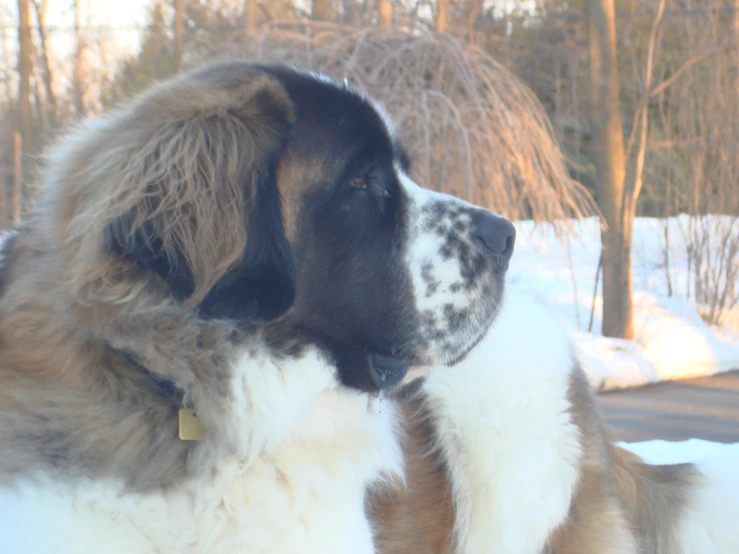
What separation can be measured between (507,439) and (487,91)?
411cm

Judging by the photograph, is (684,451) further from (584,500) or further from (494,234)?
(494,234)

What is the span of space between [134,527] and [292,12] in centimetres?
840

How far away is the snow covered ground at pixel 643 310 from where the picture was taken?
639 cm

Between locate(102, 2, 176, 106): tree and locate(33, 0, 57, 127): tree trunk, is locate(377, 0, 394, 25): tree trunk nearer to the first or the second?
locate(102, 2, 176, 106): tree

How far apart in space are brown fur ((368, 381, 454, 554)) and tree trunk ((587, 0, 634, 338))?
530cm

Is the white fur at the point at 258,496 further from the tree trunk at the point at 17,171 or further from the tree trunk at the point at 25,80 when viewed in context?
the tree trunk at the point at 17,171

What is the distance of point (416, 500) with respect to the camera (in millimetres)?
2354

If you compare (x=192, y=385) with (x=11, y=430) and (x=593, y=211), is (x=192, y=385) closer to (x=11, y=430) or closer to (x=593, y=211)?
(x=11, y=430)

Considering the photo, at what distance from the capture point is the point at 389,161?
208 cm

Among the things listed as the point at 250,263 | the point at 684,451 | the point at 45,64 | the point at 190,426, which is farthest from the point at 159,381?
the point at 45,64

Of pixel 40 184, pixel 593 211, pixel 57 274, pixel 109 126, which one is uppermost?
pixel 109 126

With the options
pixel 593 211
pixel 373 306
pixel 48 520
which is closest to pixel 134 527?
pixel 48 520

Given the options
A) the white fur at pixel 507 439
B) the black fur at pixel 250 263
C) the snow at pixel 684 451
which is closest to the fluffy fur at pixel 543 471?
the white fur at pixel 507 439

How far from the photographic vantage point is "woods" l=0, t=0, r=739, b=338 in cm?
598
